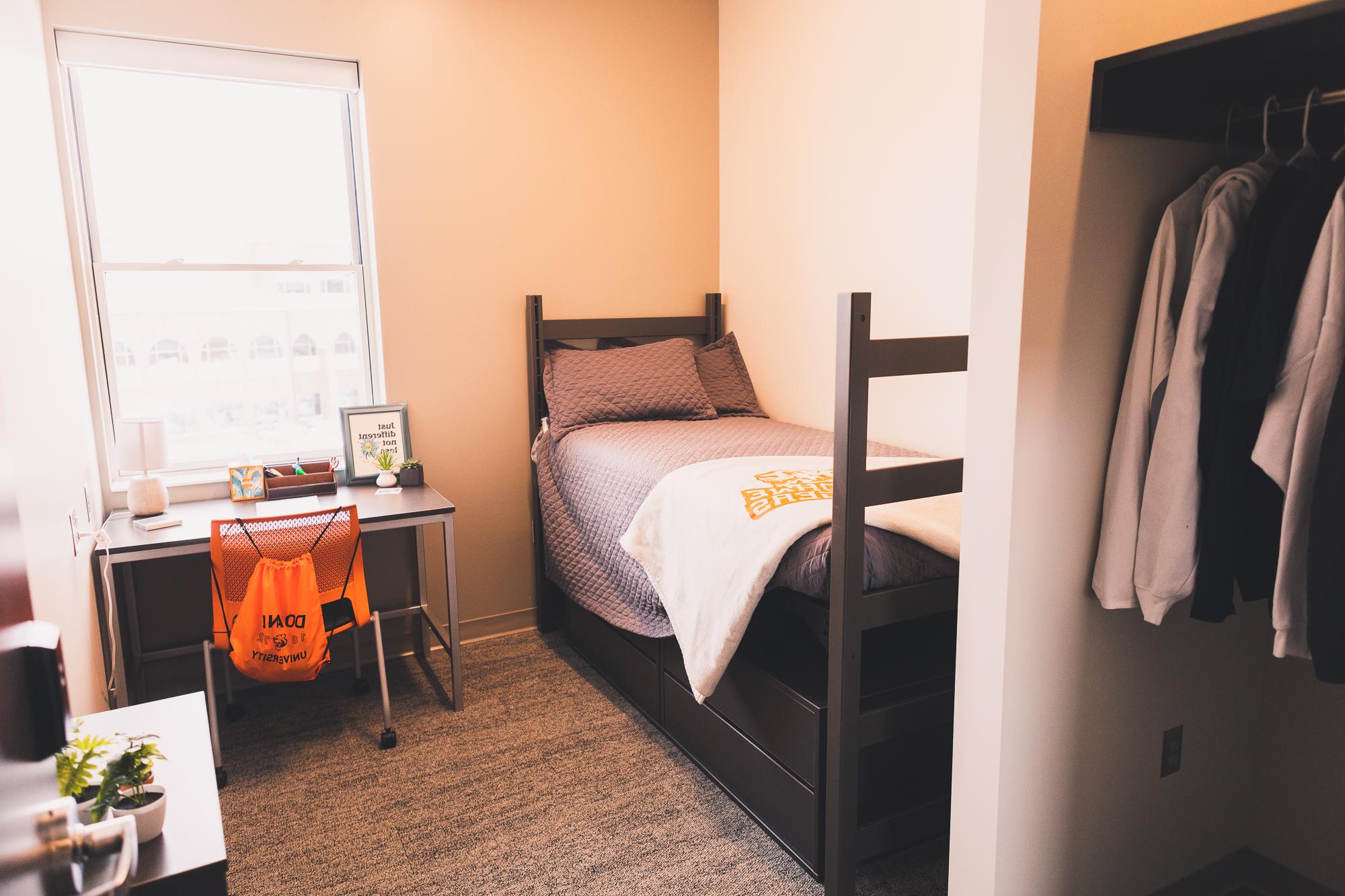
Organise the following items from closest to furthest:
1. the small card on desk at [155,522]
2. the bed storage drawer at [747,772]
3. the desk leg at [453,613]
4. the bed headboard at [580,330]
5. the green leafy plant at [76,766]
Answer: the green leafy plant at [76,766] → the bed storage drawer at [747,772] → the small card on desk at [155,522] → the desk leg at [453,613] → the bed headboard at [580,330]

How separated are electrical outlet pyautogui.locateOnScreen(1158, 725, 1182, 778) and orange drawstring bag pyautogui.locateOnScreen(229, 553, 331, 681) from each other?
207 centimetres

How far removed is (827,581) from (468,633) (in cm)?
208

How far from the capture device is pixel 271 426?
313 centimetres

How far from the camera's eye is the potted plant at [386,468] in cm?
302

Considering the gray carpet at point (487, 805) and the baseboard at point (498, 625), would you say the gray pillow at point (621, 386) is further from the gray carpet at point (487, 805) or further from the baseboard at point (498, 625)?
the gray carpet at point (487, 805)

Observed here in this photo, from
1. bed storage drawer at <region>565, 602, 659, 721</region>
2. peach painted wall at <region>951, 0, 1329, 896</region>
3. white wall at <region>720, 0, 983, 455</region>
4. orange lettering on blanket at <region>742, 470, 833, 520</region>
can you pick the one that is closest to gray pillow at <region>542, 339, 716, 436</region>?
white wall at <region>720, 0, 983, 455</region>

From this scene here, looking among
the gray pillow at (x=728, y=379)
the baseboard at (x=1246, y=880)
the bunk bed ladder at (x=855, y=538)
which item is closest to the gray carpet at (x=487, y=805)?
the bunk bed ladder at (x=855, y=538)

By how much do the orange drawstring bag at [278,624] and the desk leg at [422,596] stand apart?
856mm

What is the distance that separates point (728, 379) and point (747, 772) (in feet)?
5.90

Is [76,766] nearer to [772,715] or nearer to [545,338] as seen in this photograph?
[772,715]

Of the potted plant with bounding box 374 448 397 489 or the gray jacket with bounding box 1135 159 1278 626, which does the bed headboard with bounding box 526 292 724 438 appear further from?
the gray jacket with bounding box 1135 159 1278 626

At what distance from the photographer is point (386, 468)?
3059 mm

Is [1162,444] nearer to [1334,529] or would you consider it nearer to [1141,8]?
[1334,529]

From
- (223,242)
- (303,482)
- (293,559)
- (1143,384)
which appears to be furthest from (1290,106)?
(223,242)
